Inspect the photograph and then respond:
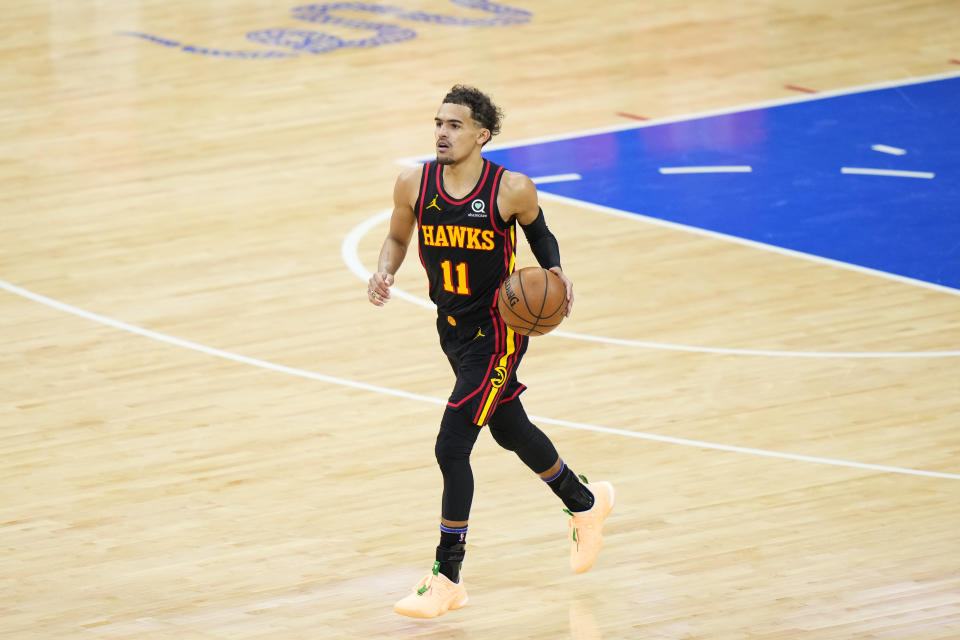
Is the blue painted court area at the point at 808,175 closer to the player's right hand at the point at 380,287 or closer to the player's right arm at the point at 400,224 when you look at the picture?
the player's right arm at the point at 400,224

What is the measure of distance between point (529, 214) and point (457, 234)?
0.97 ft

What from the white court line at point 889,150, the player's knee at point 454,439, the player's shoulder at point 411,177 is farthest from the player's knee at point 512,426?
the white court line at point 889,150

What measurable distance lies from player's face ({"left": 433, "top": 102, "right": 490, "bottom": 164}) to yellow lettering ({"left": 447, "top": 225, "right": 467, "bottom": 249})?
0.26 m

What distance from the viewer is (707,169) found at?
13211mm

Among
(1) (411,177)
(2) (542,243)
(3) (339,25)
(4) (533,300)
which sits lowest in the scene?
(3) (339,25)

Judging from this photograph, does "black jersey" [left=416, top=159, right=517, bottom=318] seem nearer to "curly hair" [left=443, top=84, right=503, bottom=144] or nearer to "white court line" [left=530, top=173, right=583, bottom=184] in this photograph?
"curly hair" [left=443, top=84, right=503, bottom=144]

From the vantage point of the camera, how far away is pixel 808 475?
25.9ft

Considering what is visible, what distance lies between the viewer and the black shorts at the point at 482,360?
6.44 meters

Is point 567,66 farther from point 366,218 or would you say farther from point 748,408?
point 748,408

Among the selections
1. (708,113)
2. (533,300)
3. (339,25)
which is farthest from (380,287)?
(339,25)

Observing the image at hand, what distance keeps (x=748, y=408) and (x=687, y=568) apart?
2027 mm

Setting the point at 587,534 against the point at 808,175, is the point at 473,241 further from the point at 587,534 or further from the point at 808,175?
the point at 808,175

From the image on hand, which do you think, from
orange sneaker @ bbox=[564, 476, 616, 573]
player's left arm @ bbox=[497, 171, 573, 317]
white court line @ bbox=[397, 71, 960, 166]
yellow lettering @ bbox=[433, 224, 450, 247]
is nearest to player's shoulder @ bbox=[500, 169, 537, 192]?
player's left arm @ bbox=[497, 171, 573, 317]

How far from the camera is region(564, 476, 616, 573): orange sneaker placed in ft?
22.4
